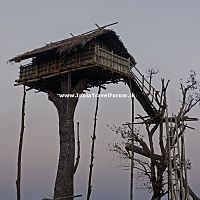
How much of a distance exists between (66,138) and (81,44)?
19.5 feet

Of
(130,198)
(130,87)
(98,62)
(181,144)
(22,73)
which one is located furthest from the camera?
(22,73)

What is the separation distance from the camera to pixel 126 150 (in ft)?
81.3

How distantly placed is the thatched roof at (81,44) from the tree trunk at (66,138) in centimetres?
214

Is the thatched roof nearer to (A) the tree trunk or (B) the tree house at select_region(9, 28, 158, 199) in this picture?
(B) the tree house at select_region(9, 28, 158, 199)

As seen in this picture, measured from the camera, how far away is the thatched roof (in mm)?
25547

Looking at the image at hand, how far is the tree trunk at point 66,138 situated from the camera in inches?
995

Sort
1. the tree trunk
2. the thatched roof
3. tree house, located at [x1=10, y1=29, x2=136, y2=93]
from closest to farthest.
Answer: tree house, located at [x1=10, y1=29, x2=136, y2=93] < the tree trunk < the thatched roof

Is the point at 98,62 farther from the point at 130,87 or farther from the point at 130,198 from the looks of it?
the point at 130,198

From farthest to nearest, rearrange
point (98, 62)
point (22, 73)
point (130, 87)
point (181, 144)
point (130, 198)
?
1. point (22, 73)
2. point (130, 87)
3. point (98, 62)
4. point (130, 198)
5. point (181, 144)

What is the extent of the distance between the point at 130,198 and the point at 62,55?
386 inches

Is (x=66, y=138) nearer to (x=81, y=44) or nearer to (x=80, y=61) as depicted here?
(x=80, y=61)

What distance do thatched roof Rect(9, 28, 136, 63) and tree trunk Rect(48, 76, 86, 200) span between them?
2.14m

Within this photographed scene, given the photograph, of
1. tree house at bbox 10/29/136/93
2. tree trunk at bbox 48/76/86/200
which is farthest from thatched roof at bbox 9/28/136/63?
tree trunk at bbox 48/76/86/200

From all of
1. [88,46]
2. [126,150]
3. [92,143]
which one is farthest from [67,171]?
[88,46]
